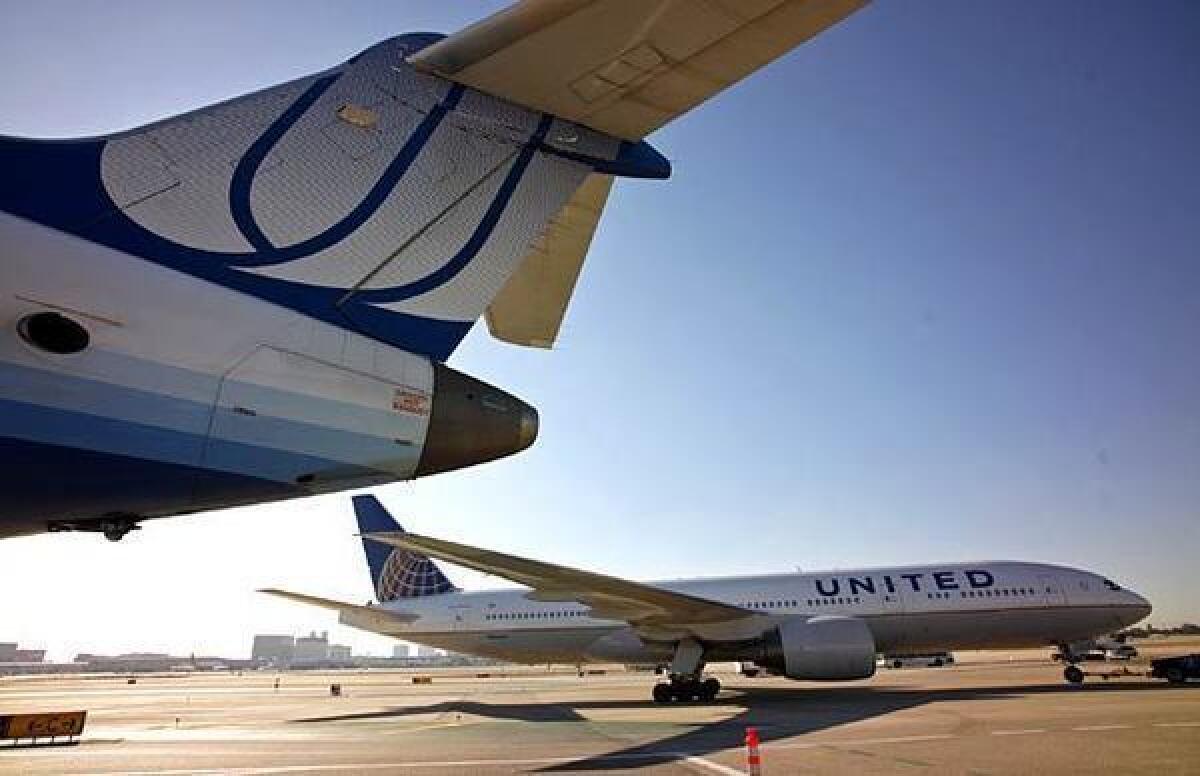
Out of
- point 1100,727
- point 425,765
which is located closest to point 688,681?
point 1100,727

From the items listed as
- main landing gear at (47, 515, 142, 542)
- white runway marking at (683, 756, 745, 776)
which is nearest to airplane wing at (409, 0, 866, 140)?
main landing gear at (47, 515, 142, 542)

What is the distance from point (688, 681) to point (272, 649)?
177 meters

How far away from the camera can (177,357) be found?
331 centimetres

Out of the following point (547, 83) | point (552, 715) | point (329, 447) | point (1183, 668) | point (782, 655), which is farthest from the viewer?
point (1183, 668)

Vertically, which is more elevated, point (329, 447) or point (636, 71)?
point (636, 71)

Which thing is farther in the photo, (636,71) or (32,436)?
(636,71)

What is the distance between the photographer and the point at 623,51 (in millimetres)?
3650

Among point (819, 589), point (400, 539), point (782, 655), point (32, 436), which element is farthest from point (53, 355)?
point (819, 589)

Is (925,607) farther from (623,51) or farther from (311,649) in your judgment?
(311,649)

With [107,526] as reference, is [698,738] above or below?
below

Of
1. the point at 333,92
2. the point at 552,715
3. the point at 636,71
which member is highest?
the point at 333,92

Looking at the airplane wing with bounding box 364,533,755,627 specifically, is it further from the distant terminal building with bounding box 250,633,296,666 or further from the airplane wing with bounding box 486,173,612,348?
the distant terminal building with bounding box 250,633,296,666

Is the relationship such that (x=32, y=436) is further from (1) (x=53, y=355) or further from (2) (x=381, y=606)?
(2) (x=381, y=606)

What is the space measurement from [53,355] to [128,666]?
7250 inches
